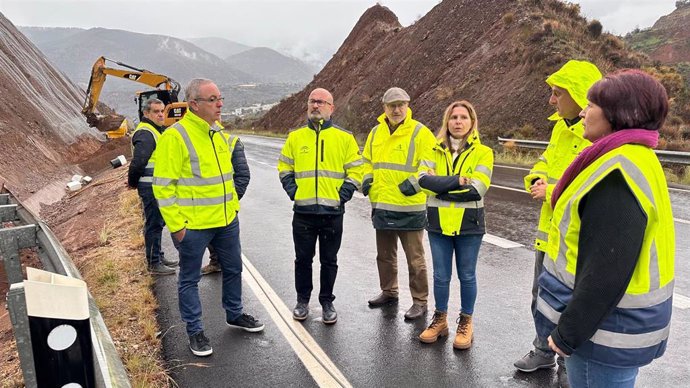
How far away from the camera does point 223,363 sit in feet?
13.6

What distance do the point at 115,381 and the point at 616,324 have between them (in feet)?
6.10

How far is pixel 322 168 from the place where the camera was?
475 centimetres

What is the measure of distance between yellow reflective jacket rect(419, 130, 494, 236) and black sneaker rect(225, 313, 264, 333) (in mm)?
1849

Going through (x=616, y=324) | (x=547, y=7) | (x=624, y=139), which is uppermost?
(x=547, y=7)

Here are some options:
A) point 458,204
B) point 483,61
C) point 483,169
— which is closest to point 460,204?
point 458,204

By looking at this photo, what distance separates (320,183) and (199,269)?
1321mm

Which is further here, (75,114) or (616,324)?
(75,114)

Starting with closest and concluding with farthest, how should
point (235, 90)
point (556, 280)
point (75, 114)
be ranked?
point (556, 280), point (75, 114), point (235, 90)

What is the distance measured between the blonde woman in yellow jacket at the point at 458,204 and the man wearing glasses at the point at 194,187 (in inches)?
68.9

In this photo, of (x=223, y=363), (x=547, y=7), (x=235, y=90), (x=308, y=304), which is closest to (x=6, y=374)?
(x=223, y=363)

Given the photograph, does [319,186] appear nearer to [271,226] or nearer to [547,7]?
[271,226]

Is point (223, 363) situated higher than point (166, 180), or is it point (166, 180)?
point (166, 180)

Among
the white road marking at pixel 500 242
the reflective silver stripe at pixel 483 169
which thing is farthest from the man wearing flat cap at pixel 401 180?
the white road marking at pixel 500 242

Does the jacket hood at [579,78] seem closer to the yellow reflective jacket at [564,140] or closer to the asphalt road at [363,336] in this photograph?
the yellow reflective jacket at [564,140]
